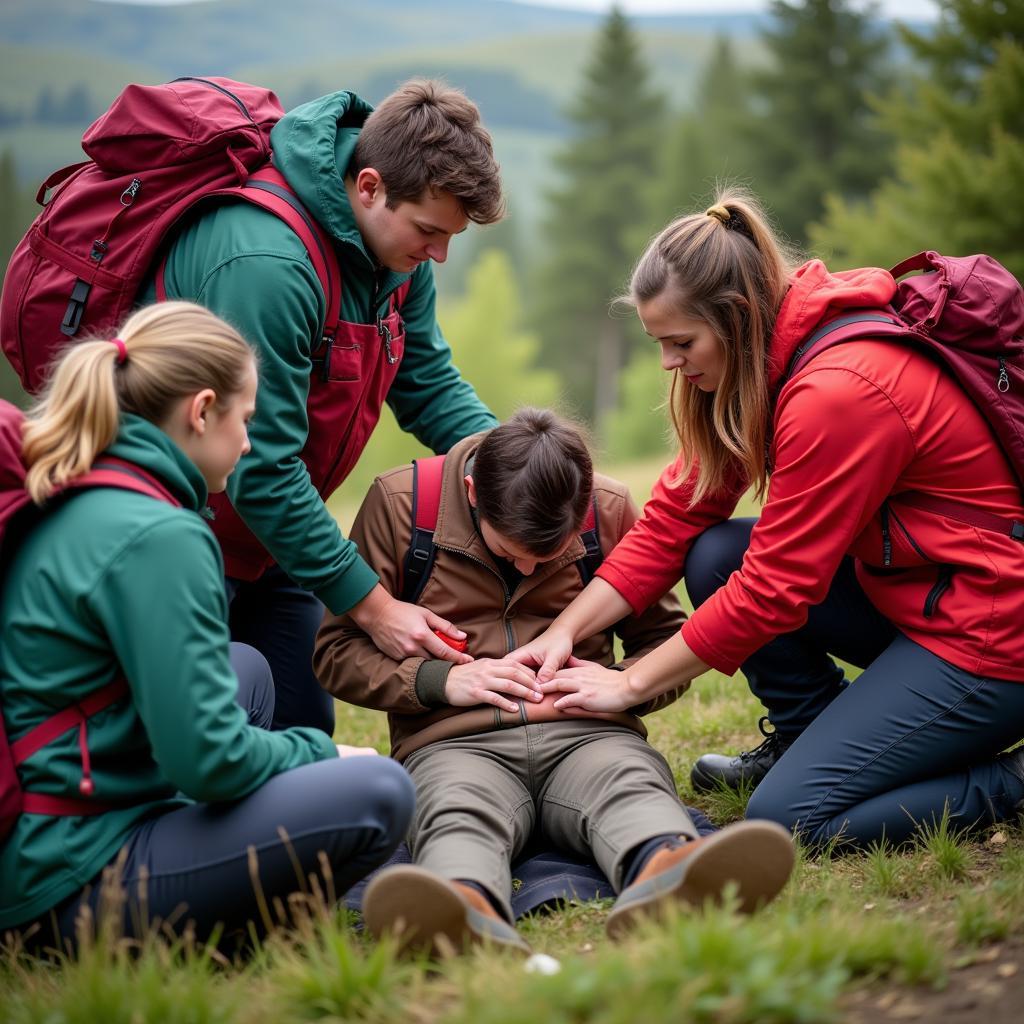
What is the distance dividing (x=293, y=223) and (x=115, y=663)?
1739 millimetres

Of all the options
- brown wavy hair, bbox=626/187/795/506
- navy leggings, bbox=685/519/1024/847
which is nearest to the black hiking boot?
navy leggings, bbox=685/519/1024/847

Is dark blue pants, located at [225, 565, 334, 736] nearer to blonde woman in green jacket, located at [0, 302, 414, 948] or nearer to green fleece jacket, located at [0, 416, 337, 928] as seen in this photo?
blonde woman in green jacket, located at [0, 302, 414, 948]

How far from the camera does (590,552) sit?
4473mm

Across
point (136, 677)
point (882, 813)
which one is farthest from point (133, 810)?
point (882, 813)

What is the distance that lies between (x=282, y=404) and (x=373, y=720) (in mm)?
2886

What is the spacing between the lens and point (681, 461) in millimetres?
4535

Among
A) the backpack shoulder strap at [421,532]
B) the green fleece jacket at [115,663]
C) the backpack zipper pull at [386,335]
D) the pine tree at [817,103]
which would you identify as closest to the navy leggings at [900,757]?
the backpack shoulder strap at [421,532]

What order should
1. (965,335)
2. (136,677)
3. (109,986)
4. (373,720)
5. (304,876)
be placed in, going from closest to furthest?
(109,986)
(136,677)
(304,876)
(965,335)
(373,720)

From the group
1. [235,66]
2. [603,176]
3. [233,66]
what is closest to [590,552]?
[603,176]

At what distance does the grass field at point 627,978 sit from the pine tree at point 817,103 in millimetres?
32130

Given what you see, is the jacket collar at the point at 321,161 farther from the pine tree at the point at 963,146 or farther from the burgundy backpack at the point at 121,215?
the pine tree at the point at 963,146

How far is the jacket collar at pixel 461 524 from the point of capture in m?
4.23

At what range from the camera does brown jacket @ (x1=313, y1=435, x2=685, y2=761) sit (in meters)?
4.12

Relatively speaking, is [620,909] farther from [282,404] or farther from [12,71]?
[12,71]
